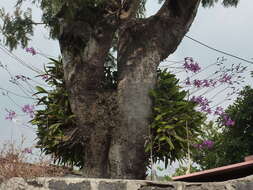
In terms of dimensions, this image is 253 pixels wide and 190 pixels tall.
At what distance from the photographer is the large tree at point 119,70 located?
5691mm

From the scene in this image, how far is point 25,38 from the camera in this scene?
24.1ft

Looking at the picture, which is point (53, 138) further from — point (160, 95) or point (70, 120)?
point (160, 95)

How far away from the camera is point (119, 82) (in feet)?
19.7

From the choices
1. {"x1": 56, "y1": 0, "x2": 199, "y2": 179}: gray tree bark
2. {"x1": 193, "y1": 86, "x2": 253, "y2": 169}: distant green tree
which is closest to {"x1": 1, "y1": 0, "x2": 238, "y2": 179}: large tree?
{"x1": 56, "y1": 0, "x2": 199, "y2": 179}: gray tree bark

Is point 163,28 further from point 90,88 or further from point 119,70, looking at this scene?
point 90,88

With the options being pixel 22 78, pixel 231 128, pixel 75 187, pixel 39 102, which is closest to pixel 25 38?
pixel 22 78

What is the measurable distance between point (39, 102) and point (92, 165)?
4.97 ft

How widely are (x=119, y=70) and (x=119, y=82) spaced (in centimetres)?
23

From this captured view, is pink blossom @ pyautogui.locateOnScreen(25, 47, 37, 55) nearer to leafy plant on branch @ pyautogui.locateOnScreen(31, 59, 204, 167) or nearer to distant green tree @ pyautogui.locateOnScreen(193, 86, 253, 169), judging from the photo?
leafy plant on branch @ pyautogui.locateOnScreen(31, 59, 204, 167)

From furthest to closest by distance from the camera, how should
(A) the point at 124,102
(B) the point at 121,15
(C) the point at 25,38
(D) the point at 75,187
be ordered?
1. (C) the point at 25,38
2. (B) the point at 121,15
3. (A) the point at 124,102
4. (D) the point at 75,187

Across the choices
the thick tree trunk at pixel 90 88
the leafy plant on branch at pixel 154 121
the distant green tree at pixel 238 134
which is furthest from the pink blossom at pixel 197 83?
the distant green tree at pixel 238 134

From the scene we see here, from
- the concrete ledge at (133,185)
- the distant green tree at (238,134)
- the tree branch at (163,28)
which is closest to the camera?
the concrete ledge at (133,185)

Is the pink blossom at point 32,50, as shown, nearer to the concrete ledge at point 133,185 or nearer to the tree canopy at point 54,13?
the tree canopy at point 54,13

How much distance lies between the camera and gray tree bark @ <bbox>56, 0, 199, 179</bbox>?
5.69 m
